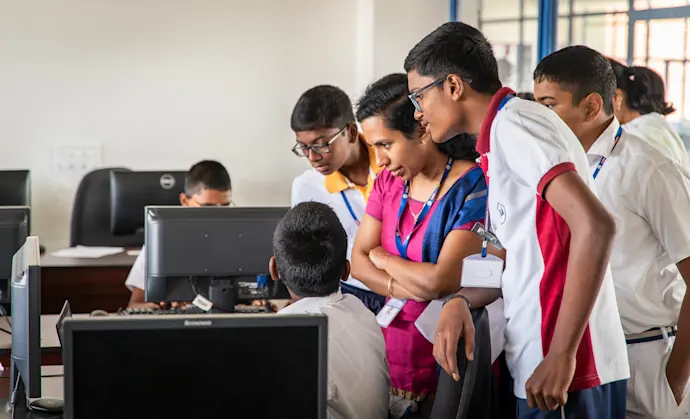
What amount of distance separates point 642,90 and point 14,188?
345cm

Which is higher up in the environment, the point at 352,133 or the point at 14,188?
the point at 352,133

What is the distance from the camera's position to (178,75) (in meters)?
5.96

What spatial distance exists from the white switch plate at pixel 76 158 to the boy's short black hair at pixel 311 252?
4076 mm

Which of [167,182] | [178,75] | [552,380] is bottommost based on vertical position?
[552,380]

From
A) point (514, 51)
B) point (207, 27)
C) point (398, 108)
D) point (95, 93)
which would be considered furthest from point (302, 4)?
point (398, 108)

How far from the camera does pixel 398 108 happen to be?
7.82 ft

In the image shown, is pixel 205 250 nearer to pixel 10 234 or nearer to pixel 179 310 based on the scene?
pixel 179 310

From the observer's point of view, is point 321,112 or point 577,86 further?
point 321,112

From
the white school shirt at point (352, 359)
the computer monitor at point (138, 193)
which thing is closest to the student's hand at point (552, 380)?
the white school shirt at point (352, 359)

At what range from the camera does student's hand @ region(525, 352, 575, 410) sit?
1.59 meters

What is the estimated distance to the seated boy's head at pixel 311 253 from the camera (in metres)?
1.99

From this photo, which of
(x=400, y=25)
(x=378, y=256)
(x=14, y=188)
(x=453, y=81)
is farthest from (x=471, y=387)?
(x=400, y=25)

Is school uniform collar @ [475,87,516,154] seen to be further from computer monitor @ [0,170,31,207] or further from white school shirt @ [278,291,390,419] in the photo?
computer monitor @ [0,170,31,207]

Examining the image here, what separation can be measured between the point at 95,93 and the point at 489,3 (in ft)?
8.80
